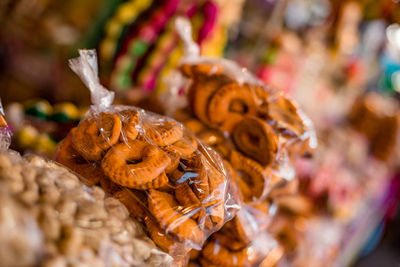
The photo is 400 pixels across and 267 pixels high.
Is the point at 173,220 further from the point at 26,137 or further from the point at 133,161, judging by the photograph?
the point at 26,137

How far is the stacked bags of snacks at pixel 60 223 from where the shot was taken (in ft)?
0.89

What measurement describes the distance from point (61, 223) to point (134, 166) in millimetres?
135

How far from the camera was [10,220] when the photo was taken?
10.5 inches

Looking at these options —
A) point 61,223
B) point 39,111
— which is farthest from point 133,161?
point 39,111

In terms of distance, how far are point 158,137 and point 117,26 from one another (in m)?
1.09

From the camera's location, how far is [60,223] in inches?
13.0

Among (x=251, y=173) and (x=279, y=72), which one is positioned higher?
(x=279, y=72)

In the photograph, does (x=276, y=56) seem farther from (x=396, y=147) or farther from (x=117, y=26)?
(x=396, y=147)

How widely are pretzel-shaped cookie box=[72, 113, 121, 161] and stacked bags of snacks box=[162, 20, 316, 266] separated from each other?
0.23 metres

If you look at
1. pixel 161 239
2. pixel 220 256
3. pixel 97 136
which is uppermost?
pixel 97 136

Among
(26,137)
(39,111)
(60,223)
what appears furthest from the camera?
(39,111)

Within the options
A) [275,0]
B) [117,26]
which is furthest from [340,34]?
[117,26]

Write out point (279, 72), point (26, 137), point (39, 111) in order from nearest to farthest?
1. point (26, 137)
2. point (39, 111)
3. point (279, 72)

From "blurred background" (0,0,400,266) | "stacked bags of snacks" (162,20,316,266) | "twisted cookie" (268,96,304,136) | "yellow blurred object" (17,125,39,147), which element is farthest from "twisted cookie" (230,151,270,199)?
"yellow blurred object" (17,125,39,147)
